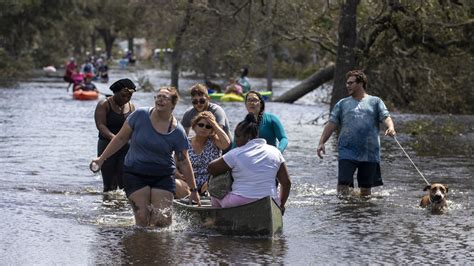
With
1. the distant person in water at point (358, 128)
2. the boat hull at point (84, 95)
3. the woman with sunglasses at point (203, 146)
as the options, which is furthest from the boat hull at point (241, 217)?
the boat hull at point (84, 95)

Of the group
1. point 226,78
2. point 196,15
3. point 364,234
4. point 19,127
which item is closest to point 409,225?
point 364,234

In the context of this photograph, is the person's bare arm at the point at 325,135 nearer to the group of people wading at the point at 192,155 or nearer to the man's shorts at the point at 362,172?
the man's shorts at the point at 362,172

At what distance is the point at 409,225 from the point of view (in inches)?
505

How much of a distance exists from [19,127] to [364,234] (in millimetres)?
17351

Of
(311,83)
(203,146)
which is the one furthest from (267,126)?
(311,83)

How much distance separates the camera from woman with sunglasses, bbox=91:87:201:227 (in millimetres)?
11198

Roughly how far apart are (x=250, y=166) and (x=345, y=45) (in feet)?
54.7

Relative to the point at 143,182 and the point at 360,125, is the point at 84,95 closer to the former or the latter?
the point at 360,125

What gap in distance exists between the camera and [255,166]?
36.6 feet

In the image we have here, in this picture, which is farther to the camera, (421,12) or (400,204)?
(421,12)

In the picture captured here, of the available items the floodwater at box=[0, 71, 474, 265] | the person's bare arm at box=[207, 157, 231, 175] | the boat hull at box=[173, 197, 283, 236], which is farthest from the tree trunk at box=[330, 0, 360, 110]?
the person's bare arm at box=[207, 157, 231, 175]

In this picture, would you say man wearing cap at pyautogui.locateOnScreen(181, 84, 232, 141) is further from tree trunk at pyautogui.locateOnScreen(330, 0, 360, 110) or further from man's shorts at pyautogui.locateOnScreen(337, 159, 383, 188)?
tree trunk at pyautogui.locateOnScreen(330, 0, 360, 110)

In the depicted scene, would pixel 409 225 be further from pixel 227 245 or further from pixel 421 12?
pixel 421 12

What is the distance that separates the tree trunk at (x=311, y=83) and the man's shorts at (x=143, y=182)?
23422 mm
